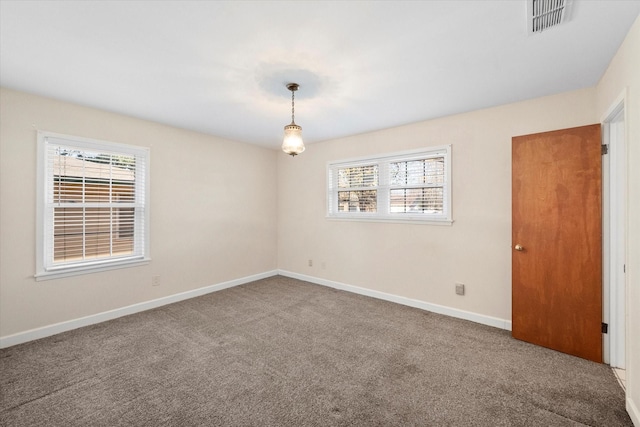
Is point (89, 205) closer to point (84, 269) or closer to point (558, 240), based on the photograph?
→ point (84, 269)

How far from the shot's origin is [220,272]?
4.61m

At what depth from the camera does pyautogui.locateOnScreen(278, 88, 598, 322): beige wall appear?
308 cm

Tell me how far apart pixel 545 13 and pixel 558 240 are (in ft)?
6.31

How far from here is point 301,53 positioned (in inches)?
82.2

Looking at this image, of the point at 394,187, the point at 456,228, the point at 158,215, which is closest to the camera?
the point at 456,228

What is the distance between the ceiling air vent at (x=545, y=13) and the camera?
5.24 ft

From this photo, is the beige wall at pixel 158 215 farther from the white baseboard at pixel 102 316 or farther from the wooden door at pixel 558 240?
the wooden door at pixel 558 240

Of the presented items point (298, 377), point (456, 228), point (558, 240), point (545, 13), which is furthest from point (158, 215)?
point (558, 240)

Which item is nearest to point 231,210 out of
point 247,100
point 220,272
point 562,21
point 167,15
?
point 220,272

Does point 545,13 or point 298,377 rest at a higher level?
point 545,13

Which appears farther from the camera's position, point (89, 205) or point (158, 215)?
point (158, 215)

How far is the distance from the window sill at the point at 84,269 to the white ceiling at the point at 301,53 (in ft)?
6.06

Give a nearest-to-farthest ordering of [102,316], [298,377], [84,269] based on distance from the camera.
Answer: [298,377], [84,269], [102,316]

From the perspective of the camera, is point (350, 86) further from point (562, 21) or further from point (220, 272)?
point (220, 272)
